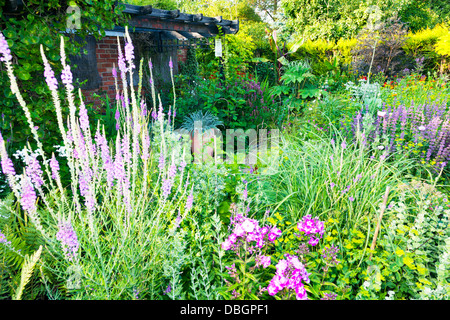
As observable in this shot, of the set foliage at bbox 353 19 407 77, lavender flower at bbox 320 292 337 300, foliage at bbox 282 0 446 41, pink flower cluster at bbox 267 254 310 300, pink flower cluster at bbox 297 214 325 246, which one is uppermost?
foliage at bbox 282 0 446 41

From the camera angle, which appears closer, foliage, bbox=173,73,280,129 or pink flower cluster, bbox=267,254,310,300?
pink flower cluster, bbox=267,254,310,300

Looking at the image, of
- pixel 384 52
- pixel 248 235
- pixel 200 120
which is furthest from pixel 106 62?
pixel 384 52

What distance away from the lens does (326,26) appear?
14.1 metres

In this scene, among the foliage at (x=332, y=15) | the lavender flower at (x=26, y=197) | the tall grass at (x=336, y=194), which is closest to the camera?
the lavender flower at (x=26, y=197)

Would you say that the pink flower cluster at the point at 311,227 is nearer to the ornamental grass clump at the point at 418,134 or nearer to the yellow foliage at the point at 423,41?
the ornamental grass clump at the point at 418,134

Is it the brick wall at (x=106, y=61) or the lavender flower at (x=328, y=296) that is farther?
the brick wall at (x=106, y=61)

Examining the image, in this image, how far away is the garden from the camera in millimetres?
1484

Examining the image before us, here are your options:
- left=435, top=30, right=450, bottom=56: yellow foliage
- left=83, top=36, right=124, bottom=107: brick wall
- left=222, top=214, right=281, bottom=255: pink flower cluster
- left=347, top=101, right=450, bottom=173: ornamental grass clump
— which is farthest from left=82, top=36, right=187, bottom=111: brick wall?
left=435, top=30, right=450, bottom=56: yellow foliage

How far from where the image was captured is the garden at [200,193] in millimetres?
1484

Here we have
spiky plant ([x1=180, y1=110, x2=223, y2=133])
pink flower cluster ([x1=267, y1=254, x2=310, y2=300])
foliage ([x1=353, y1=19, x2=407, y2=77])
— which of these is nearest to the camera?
pink flower cluster ([x1=267, y1=254, x2=310, y2=300])

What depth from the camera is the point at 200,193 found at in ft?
7.39

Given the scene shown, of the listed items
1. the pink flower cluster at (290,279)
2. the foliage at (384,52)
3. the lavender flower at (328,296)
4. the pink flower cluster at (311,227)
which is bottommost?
the lavender flower at (328,296)

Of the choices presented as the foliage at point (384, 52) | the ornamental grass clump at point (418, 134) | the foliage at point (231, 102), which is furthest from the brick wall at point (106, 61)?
the foliage at point (384, 52)

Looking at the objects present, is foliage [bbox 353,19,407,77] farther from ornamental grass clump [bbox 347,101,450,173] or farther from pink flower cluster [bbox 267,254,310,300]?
pink flower cluster [bbox 267,254,310,300]
